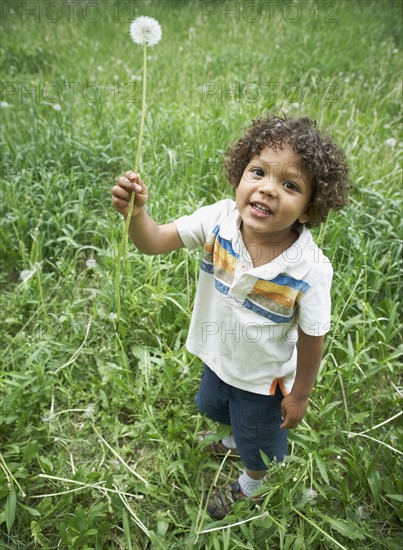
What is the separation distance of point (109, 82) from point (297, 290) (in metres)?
3.43

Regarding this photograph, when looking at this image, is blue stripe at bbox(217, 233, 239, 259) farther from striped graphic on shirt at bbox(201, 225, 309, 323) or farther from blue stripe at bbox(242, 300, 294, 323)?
blue stripe at bbox(242, 300, 294, 323)

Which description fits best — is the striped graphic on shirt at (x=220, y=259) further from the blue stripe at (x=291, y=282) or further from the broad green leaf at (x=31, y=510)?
the broad green leaf at (x=31, y=510)

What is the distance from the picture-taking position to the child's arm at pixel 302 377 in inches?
52.4

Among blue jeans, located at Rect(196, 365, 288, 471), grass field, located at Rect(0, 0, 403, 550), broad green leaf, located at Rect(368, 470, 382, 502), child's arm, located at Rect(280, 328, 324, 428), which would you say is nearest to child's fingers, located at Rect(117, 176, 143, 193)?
child's arm, located at Rect(280, 328, 324, 428)

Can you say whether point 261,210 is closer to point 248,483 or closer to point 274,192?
point 274,192

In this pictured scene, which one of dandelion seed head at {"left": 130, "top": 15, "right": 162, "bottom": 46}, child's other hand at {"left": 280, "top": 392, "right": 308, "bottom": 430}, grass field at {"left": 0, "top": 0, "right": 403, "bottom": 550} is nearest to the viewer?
dandelion seed head at {"left": 130, "top": 15, "right": 162, "bottom": 46}

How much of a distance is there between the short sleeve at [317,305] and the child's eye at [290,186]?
8.2 inches

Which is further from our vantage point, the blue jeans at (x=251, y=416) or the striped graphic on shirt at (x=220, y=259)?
the blue jeans at (x=251, y=416)

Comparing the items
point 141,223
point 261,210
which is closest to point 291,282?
point 261,210

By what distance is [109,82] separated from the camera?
4.10m

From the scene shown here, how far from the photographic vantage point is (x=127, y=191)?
3.95ft

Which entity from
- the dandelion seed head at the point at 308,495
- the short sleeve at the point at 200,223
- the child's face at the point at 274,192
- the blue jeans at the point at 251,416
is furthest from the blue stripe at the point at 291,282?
the dandelion seed head at the point at 308,495

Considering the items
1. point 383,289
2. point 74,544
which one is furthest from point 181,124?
point 74,544

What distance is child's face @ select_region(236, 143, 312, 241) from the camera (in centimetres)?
122
